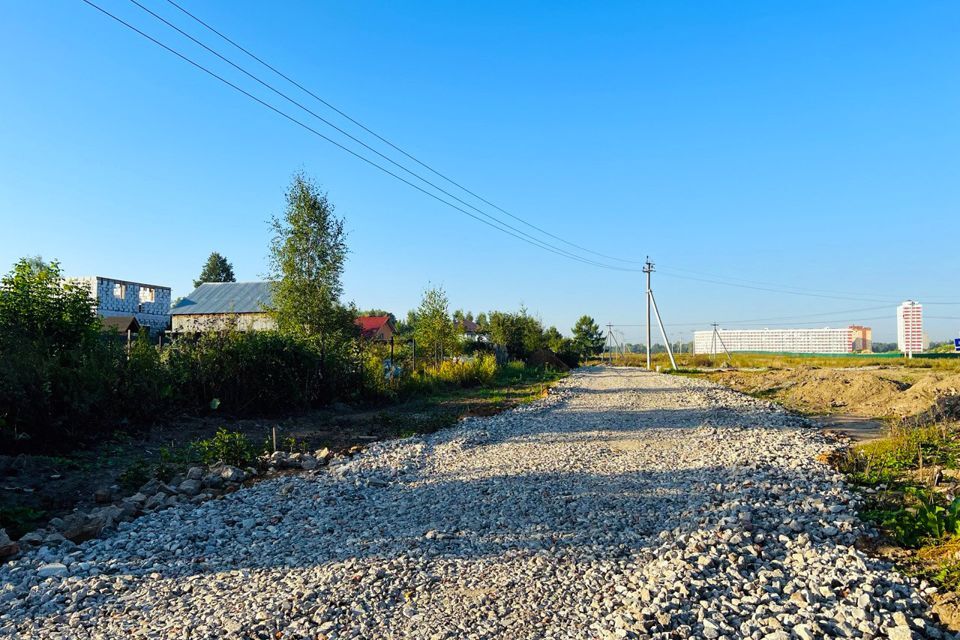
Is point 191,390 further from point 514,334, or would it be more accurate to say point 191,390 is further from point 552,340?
point 552,340

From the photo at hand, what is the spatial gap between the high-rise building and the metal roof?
82.1 meters

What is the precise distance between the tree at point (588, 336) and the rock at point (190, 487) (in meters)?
63.4

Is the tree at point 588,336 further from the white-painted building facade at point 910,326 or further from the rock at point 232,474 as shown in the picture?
the rock at point 232,474

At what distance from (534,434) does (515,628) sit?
7156 mm

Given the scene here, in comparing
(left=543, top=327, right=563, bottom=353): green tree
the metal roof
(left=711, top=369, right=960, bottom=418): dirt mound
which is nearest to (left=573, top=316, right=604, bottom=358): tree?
(left=543, top=327, right=563, bottom=353): green tree

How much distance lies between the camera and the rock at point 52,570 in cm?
407

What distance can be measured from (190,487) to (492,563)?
3.82 m

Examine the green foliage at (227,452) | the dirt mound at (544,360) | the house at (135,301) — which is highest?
the house at (135,301)

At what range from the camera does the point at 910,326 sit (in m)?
77.4

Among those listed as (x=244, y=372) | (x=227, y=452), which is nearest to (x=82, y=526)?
(x=227, y=452)

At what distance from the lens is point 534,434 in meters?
10.5

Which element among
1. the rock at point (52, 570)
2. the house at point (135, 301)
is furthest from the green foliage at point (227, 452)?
the house at point (135, 301)

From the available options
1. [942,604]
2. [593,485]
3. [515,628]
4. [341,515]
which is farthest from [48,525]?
[942,604]

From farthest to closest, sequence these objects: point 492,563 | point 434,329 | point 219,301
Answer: point 219,301 < point 434,329 < point 492,563
